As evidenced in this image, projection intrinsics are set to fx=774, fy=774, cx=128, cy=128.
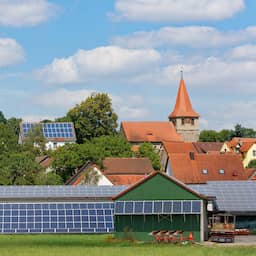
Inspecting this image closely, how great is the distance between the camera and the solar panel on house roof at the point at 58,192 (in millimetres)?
58000

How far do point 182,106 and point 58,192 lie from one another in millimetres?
112634

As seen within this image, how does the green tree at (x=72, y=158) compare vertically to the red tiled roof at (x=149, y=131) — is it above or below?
below

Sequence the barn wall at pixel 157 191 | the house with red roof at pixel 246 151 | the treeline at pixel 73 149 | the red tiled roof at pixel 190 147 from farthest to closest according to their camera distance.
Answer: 1. the house with red roof at pixel 246 151
2. the red tiled roof at pixel 190 147
3. the treeline at pixel 73 149
4. the barn wall at pixel 157 191

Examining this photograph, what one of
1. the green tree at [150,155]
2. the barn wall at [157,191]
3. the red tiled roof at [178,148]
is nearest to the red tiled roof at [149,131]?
the red tiled roof at [178,148]

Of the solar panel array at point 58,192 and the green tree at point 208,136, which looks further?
the green tree at point 208,136

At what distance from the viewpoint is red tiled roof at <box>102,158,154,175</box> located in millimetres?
97075

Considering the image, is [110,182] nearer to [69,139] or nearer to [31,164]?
[31,164]

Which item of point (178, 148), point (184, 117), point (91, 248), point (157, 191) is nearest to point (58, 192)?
point (157, 191)

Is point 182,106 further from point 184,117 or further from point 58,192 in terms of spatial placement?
point 58,192

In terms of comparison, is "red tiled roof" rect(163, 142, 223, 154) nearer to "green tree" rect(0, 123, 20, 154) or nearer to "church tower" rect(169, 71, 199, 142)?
"church tower" rect(169, 71, 199, 142)

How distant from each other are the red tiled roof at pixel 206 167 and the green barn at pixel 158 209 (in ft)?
135

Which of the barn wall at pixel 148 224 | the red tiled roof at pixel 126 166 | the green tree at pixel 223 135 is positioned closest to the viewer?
the barn wall at pixel 148 224

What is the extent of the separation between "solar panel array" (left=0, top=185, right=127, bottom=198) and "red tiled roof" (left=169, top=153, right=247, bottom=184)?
34649mm

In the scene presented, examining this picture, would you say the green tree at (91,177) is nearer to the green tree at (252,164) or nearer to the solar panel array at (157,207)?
the solar panel array at (157,207)
